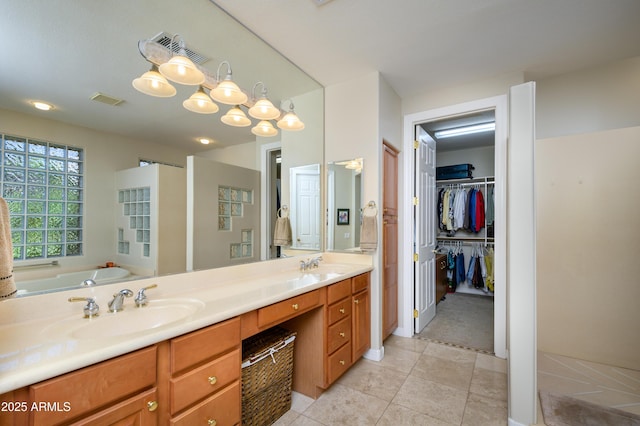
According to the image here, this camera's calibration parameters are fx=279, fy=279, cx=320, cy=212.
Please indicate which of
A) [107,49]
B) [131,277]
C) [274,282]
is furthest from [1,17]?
[274,282]

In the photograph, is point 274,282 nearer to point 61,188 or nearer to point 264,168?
point 264,168

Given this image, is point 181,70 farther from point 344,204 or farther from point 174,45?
point 344,204

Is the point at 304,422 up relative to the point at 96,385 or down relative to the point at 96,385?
down

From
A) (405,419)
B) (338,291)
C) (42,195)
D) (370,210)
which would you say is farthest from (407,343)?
(42,195)

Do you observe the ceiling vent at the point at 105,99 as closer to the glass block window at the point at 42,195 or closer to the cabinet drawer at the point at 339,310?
the glass block window at the point at 42,195

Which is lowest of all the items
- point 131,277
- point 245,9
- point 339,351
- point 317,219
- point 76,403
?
point 339,351

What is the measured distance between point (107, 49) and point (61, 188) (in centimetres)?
71

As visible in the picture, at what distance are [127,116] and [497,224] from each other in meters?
3.05

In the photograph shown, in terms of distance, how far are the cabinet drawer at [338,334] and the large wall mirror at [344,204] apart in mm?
751

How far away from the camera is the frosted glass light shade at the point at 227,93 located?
1.71 meters

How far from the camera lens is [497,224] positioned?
2.69 metres

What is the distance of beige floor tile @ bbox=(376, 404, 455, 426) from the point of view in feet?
5.74

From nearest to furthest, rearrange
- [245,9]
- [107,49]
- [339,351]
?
[107,49] < [245,9] < [339,351]

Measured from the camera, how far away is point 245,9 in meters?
1.85
